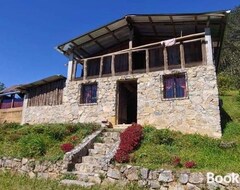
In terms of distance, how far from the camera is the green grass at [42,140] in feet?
43.3

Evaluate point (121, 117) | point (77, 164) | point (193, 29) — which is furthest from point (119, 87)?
point (77, 164)

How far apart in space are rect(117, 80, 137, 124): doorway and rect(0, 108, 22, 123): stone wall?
9.97 meters

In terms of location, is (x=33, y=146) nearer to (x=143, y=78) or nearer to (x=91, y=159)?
(x=91, y=159)

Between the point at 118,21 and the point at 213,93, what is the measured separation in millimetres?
8592

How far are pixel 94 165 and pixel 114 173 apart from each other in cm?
132

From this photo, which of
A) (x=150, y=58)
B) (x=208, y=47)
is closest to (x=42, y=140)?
(x=150, y=58)

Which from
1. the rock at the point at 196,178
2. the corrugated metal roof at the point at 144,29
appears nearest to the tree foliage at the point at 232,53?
the corrugated metal roof at the point at 144,29

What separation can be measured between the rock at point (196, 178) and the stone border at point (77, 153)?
17.9 ft

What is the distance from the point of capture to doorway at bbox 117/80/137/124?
19.2 metres

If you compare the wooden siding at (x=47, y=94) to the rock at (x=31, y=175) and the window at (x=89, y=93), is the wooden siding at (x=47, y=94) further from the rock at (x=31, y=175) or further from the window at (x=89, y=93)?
the rock at (x=31, y=175)

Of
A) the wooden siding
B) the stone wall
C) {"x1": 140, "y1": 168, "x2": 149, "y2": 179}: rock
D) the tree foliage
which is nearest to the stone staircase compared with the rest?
{"x1": 140, "y1": 168, "x2": 149, "y2": 179}: rock

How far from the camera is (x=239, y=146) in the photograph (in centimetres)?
1277

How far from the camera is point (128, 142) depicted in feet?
43.0
